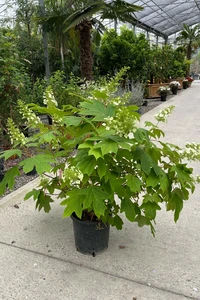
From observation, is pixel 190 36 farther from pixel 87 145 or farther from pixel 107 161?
pixel 87 145

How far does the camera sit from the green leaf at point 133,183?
5.14 feet

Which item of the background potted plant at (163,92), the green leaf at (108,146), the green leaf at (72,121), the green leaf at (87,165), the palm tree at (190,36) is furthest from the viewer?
the palm tree at (190,36)

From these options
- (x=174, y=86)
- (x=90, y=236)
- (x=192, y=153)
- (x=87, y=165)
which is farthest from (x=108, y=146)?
(x=174, y=86)

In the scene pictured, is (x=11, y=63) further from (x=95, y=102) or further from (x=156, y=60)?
(x=156, y=60)

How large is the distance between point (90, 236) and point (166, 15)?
2134cm

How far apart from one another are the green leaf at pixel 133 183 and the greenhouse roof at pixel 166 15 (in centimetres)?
1519

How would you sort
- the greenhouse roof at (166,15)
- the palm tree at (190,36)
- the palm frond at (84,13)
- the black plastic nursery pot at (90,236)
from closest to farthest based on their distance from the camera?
the black plastic nursery pot at (90,236), the palm frond at (84,13), the greenhouse roof at (166,15), the palm tree at (190,36)

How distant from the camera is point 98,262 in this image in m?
1.99

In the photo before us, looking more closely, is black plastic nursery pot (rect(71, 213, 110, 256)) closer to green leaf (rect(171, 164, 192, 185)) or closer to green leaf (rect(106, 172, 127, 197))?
green leaf (rect(106, 172, 127, 197))

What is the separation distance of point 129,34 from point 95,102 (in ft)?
28.7

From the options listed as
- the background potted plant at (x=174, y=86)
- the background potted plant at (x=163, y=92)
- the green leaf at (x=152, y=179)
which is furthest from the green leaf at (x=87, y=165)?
the background potted plant at (x=174, y=86)

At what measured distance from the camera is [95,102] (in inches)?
64.3

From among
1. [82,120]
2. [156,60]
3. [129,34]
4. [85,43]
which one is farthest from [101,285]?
[156,60]

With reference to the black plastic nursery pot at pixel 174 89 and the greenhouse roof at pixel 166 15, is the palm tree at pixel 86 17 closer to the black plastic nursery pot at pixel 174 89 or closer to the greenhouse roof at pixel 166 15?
the black plastic nursery pot at pixel 174 89
